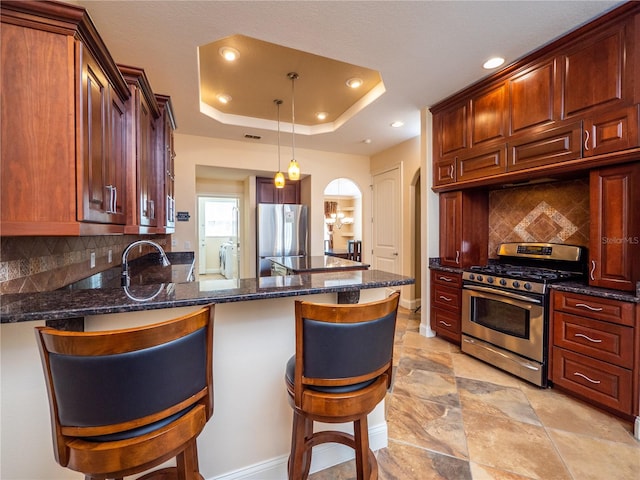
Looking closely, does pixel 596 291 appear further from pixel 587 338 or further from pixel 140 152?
pixel 140 152

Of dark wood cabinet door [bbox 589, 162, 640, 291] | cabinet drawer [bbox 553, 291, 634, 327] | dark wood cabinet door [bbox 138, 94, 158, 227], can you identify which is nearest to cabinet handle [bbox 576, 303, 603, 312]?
cabinet drawer [bbox 553, 291, 634, 327]

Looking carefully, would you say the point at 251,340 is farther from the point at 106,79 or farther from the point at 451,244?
the point at 451,244

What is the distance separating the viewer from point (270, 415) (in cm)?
149

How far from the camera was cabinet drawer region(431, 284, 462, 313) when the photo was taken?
10.4 ft

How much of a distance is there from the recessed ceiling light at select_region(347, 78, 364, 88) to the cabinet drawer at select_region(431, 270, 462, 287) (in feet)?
7.61

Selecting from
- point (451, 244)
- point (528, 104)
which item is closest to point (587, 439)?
point (451, 244)

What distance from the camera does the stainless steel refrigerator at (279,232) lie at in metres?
4.97

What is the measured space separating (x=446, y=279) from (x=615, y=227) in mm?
1526

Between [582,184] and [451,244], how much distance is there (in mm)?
1249

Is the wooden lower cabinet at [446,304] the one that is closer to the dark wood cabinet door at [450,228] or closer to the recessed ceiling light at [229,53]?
the dark wood cabinet door at [450,228]

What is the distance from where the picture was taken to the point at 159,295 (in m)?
1.16

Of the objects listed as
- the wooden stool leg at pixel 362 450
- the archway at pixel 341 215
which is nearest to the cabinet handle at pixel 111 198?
the wooden stool leg at pixel 362 450

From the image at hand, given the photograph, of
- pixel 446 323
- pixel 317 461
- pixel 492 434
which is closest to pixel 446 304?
pixel 446 323

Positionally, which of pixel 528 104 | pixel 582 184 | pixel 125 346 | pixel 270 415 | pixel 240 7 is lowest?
pixel 270 415
